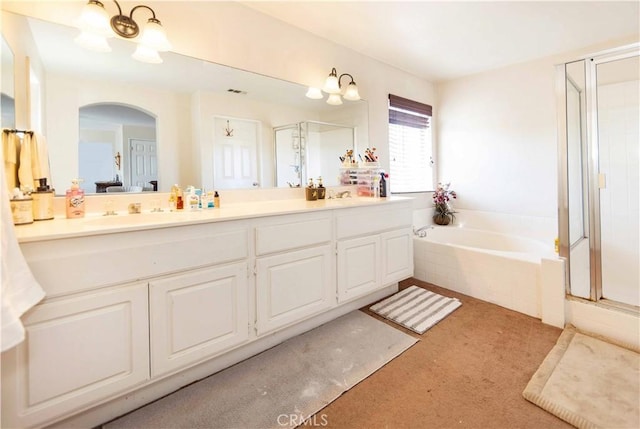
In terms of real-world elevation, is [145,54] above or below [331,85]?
below

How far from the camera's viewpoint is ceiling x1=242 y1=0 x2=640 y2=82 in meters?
2.09

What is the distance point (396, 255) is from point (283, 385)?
133 centimetres

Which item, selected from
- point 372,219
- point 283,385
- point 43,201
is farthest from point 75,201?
point 372,219

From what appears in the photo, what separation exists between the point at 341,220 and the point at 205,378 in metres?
1.19

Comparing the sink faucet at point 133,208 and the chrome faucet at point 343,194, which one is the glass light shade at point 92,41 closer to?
the sink faucet at point 133,208

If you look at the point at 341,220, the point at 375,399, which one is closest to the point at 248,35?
the point at 341,220

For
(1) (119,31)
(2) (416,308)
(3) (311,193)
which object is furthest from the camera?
(3) (311,193)

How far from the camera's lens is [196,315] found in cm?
135

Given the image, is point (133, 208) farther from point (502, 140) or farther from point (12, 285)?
point (502, 140)

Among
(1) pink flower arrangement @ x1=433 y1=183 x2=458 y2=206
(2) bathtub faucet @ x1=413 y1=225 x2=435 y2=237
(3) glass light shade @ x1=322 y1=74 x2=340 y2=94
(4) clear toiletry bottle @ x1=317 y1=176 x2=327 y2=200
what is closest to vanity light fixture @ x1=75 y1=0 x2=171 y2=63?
(3) glass light shade @ x1=322 y1=74 x2=340 y2=94

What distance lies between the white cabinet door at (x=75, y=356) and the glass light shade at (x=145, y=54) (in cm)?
129

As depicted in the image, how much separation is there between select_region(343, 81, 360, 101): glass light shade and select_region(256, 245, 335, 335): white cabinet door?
1545mm

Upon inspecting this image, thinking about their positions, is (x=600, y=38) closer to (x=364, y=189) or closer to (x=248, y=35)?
(x=364, y=189)

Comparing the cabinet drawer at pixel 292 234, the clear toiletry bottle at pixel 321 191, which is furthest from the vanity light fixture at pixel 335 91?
the cabinet drawer at pixel 292 234
